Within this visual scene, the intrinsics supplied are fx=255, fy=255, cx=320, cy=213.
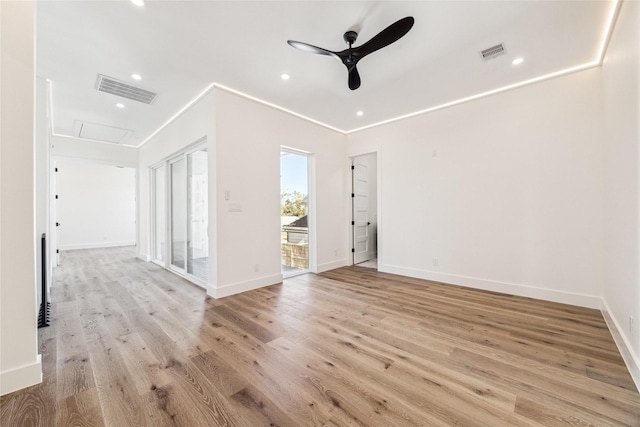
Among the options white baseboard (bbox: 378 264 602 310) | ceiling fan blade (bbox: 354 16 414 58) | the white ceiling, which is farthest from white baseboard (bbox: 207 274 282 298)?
ceiling fan blade (bbox: 354 16 414 58)

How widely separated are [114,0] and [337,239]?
446 cm

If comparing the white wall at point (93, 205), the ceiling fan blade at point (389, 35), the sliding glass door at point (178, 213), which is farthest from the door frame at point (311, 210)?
the white wall at point (93, 205)

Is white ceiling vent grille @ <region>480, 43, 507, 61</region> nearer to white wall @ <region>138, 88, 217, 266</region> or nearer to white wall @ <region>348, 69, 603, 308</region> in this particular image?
white wall @ <region>348, 69, 603, 308</region>

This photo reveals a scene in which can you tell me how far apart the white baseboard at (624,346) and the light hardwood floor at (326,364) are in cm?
6

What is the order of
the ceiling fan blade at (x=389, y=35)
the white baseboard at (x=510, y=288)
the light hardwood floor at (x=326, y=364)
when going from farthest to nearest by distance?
the white baseboard at (x=510, y=288)
the ceiling fan blade at (x=389, y=35)
the light hardwood floor at (x=326, y=364)

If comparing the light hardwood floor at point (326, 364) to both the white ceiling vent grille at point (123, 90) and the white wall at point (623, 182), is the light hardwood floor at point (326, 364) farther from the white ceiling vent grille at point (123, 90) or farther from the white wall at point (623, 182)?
the white ceiling vent grille at point (123, 90)

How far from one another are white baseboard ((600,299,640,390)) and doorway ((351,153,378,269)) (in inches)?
131

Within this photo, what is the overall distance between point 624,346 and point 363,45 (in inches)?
128

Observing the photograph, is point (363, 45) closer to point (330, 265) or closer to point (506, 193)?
point (506, 193)

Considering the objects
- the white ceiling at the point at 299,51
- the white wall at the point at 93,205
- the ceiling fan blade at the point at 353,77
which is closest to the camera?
the white ceiling at the point at 299,51

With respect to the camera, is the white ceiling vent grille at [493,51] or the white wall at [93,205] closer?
the white ceiling vent grille at [493,51]

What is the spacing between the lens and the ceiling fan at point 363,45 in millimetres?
2025

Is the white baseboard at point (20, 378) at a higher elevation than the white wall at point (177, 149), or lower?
lower

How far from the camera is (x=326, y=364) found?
1.94 metres
